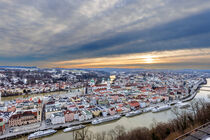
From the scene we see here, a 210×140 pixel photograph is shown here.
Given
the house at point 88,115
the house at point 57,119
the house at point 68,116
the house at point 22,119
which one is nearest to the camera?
the house at point 22,119

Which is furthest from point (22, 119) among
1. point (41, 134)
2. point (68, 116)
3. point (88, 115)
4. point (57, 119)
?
point (88, 115)

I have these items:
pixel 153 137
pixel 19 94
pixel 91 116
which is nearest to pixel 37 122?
pixel 91 116

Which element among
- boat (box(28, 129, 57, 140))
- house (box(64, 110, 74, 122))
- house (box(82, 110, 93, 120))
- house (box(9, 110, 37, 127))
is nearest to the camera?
boat (box(28, 129, 57, 140))

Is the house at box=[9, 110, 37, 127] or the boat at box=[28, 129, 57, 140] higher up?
the house at box=[9, 110, 37, 127]

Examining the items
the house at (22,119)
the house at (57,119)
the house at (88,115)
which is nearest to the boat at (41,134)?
the house at (57,119)

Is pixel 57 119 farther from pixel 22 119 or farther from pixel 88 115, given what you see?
pixel 22 119

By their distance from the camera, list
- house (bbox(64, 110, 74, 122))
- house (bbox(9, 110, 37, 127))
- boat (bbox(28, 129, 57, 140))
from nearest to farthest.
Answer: boat (bbox(28, 129, 57, 140)), house (bbox(9, 110, 37, 127)), house (bbox(64, 110, 74, 122))

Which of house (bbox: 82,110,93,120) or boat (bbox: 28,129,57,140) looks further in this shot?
house (bbox: 82,110,93,120)

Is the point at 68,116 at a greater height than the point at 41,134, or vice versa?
the point at 68,116

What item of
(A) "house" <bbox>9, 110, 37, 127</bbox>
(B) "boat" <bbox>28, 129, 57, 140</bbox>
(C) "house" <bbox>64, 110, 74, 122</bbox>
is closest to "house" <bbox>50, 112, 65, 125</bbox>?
(C) "house" <bbox>64, 110, 74, 122</bbox>

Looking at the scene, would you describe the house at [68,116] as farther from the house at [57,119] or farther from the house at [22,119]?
the house at [22,119]

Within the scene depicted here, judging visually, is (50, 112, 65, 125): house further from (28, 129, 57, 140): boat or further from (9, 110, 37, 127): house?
(9, 110, 37, 127): house
